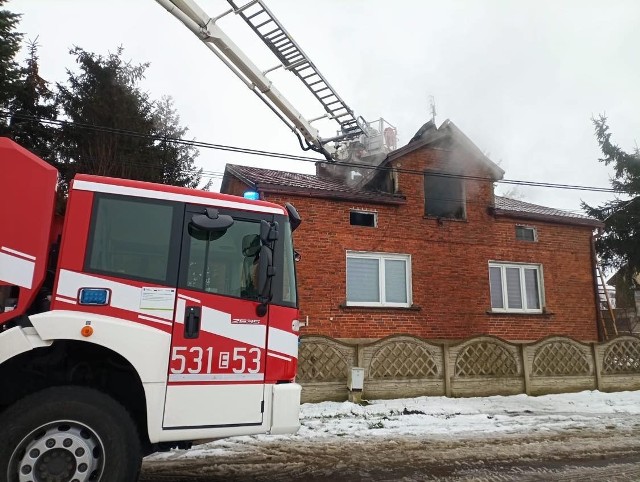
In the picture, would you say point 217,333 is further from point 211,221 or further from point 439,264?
point 439,264

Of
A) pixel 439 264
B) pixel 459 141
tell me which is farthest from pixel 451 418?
pixel 459 141

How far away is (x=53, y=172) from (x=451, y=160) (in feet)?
35.6

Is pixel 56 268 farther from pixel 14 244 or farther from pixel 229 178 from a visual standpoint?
pixel 229 178

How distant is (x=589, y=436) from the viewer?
6.39m

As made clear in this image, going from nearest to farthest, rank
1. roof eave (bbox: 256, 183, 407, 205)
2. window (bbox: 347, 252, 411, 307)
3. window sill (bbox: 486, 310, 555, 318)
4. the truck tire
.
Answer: the truck tire < roof eave (bbox: 256, 183, 407, 205) < window (bbox: 347, 252, 411, 307) < window sill (bbox: 486, 310, 555, 318)

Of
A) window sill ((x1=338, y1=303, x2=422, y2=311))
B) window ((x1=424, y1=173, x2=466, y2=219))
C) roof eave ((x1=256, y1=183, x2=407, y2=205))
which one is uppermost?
window ((x1=424, y1=173, x2=466, y2=219))

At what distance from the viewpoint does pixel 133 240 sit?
12.1 feet

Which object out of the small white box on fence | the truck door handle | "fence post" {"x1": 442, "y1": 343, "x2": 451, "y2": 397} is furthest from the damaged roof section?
the truck door handle

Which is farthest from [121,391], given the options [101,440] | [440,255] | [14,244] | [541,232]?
[541,232]

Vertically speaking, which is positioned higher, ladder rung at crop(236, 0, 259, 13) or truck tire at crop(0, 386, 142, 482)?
ladder rung at crop(236, 0, 259, 13)

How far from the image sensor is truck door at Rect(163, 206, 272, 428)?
359 cm

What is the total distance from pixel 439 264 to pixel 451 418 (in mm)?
4761

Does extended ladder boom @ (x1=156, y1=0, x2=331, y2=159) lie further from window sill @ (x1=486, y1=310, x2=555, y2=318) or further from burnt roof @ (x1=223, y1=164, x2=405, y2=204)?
window sill @ (x1=486, y1=310, x2=555, y2=318)

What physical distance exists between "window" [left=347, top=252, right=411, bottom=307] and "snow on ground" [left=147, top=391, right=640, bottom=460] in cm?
285
